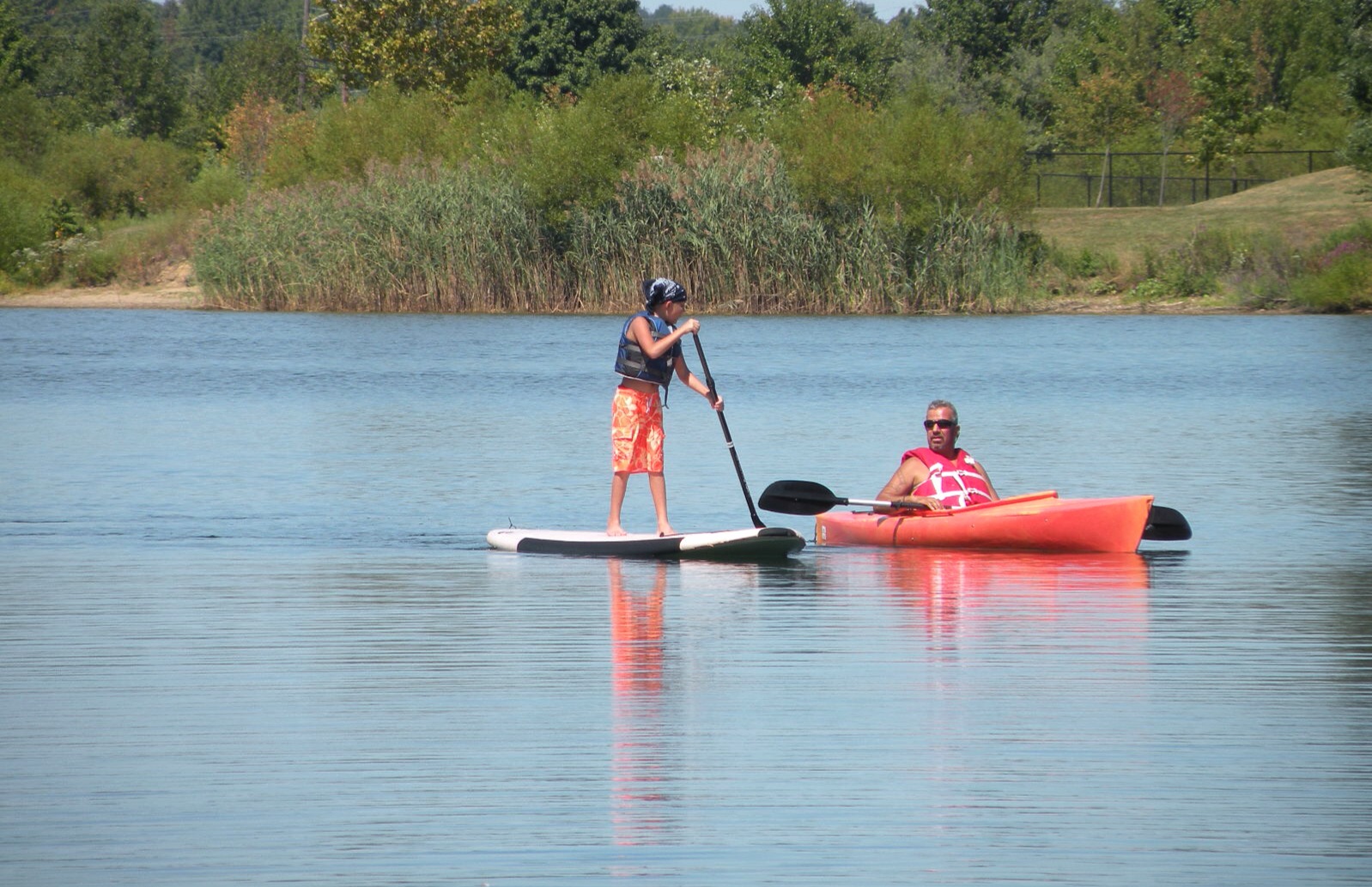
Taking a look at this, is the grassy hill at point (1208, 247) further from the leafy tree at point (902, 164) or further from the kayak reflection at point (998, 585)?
the kayak reflection at point (998, 585)

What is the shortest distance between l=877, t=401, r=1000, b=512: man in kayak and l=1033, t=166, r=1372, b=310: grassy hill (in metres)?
34.0

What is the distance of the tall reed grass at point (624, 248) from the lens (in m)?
→ 43.7

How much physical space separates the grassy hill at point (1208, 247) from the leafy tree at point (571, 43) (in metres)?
19.7

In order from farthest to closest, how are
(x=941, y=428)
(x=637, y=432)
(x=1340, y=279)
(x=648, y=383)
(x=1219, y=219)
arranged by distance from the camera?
(x=1219, y=219), (x=1340, y=279), (x=941, y=428), (x=637, y=432), (x=648, y=383)

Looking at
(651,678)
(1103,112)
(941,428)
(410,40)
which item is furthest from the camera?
(1103,112)

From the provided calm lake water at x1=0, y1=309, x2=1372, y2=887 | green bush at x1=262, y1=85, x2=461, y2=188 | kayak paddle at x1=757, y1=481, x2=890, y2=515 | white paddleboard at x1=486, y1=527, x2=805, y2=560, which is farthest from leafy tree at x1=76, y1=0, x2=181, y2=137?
white paddleboard at x1=486, y1=527, x2=805, y2=560

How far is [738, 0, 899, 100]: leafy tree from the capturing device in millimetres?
75688

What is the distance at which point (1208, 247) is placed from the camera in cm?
5000

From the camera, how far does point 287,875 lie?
231 inches

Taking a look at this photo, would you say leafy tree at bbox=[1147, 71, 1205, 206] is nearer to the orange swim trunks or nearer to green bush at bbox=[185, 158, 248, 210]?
green bush at bbox=[185, 158, 248, 210]

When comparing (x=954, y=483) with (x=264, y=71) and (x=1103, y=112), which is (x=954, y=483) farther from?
(x=264, y=71)

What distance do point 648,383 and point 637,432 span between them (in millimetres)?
328

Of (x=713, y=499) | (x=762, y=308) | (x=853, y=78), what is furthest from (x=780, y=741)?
(x=853, y=78)

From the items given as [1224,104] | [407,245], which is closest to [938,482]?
[407,245]
